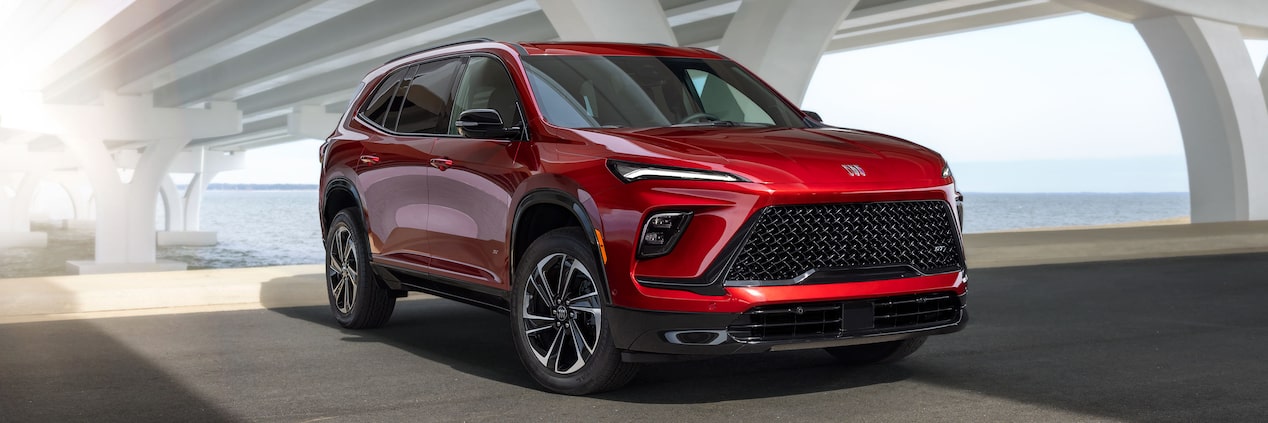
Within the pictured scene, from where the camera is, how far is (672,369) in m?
6.74

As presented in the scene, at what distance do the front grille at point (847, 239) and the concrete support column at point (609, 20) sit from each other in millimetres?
9347

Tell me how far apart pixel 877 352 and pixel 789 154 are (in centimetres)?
161

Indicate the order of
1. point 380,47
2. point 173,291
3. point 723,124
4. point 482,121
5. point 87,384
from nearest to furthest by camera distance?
1. point 482,121
2. point 87,384
3. point 723,124
4. point 173,291
5. point 380,47

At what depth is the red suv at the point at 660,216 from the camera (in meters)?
5.43

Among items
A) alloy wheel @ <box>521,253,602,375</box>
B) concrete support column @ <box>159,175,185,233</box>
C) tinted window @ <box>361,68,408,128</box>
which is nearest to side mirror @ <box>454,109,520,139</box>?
alloy wheel @ <box>521,253,602,375</box>

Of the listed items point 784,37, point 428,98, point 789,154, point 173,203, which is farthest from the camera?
point 173,203

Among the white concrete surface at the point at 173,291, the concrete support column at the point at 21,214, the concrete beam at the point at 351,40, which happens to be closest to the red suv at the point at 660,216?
the white concrete surface at the point at 173,291

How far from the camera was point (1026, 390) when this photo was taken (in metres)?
6.01

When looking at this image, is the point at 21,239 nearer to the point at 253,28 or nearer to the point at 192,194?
the point at 192,194

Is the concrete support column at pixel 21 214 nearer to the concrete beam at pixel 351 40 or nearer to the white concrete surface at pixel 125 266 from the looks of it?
the white concrete surface at pixel 125 266

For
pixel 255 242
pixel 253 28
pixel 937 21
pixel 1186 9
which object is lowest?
pixel 255 242

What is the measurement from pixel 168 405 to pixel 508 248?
1.75 m

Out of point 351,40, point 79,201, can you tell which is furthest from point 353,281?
point 79,201

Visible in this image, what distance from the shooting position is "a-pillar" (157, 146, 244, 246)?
82.1 m
